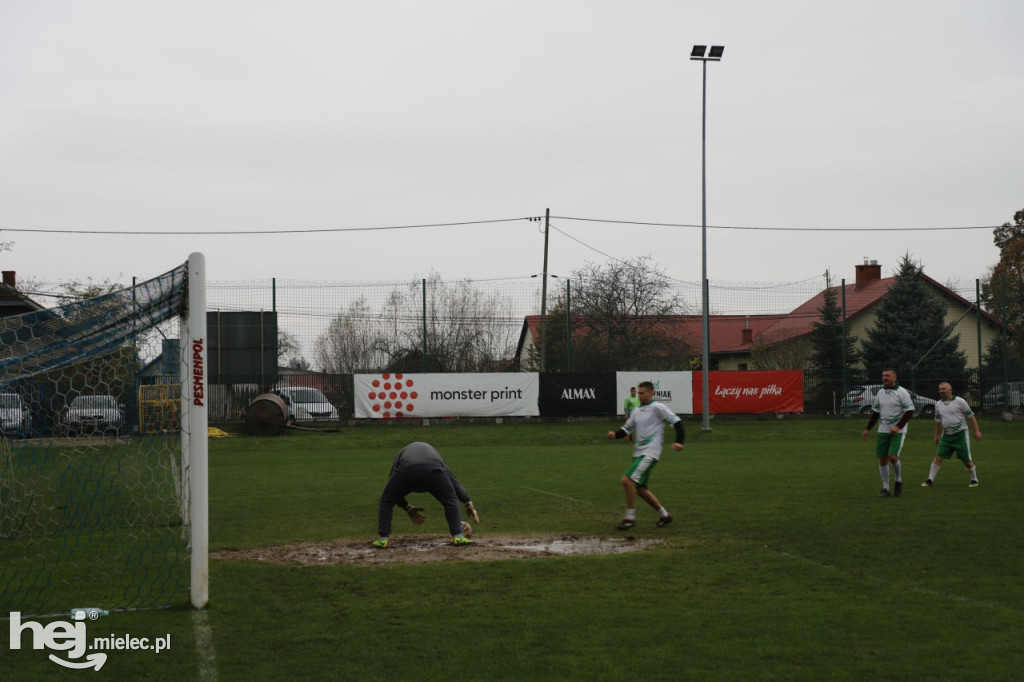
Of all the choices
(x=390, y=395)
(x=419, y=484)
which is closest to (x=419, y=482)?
(x=419, y=484)

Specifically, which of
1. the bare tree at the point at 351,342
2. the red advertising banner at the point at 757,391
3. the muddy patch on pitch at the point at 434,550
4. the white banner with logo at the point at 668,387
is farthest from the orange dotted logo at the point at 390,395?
the muddy patch on pitch at the point at 434,550

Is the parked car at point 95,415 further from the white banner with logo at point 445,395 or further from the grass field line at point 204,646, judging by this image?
the white banner with logo at point 445,395

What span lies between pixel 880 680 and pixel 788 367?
41.0m

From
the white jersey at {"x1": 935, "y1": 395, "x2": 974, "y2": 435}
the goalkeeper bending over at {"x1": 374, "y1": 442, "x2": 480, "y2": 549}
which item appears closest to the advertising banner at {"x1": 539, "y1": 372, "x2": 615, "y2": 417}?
the white jersey at {"x1": 935, "y1": 395, "x2": 974, "y2": 435}

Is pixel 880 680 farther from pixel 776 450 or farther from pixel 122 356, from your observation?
pixel 776 450

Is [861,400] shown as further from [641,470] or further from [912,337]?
[641,470]

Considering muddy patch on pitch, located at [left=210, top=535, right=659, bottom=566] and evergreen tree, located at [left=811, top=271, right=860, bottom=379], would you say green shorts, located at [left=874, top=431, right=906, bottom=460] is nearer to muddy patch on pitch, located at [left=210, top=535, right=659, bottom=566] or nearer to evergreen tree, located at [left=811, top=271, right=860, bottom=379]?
muddy patch on pitch, located at [left=210, top=535, right=659, bottom=566]

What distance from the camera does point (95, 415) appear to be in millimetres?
13641

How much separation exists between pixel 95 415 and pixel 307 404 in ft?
72.7

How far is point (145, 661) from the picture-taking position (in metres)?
6.75

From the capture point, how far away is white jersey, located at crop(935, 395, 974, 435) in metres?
18.2

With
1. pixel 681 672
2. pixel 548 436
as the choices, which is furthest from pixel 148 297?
pixel 548 436

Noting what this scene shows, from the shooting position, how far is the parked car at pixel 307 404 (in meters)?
35.4

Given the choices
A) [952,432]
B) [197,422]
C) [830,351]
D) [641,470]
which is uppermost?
[830,351]
